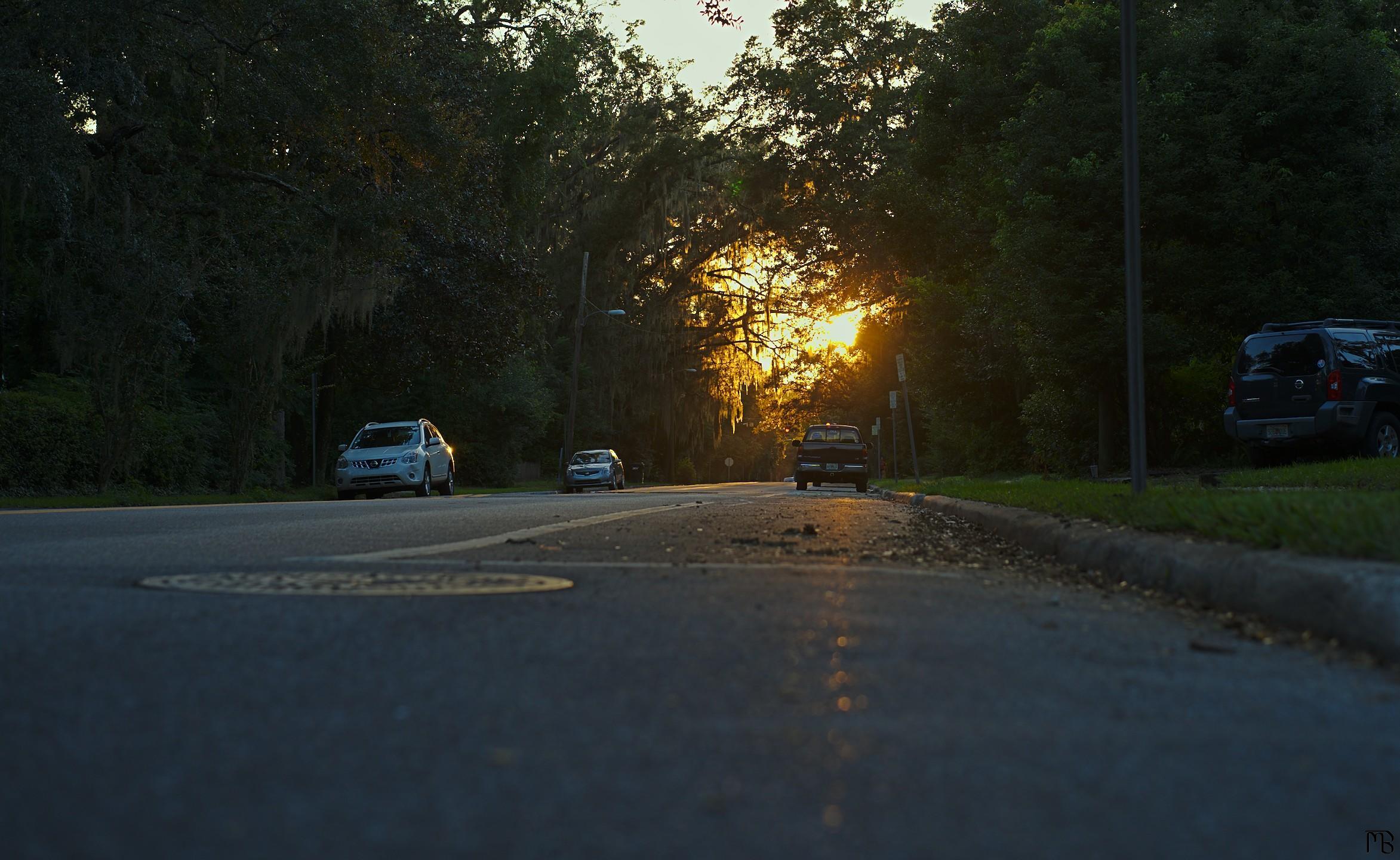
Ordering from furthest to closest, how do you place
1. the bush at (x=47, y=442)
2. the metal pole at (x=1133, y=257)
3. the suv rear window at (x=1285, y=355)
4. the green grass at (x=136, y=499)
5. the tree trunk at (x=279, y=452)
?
the tree trunk at (x=279, y=452)
the bush at (x=47, y=442)
the suv rear window at (x=1285, y=355)
the green grass at (x=136, y=499)
the metal pole at (x=1133, y=257)

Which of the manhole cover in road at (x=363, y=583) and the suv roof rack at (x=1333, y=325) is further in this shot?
the suv roof rack at (x=1333, y=325)

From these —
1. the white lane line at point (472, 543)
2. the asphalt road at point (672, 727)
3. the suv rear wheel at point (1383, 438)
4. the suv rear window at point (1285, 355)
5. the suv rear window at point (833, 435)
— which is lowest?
the asphalt road at point (672, 727)

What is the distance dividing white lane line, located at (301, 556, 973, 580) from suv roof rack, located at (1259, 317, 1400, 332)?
1393 cm

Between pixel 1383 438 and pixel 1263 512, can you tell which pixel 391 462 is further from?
pixel 1263 512

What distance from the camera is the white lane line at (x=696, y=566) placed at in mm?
6883

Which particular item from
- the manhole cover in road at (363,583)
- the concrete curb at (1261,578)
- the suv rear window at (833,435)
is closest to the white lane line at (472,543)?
the manhole cover in road at (363,583)

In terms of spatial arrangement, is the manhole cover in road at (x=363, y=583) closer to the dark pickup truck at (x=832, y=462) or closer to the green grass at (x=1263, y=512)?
the green grass at (x=1263, y=512)

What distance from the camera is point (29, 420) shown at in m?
21.4

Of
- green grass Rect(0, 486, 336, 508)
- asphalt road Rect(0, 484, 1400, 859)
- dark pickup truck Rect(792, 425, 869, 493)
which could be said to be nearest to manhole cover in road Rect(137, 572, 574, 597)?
asphalt road Rect(0, 484, 1400, 859)

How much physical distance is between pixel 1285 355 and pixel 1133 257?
9.97 metres

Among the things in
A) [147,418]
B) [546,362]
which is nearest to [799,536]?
[147,418]

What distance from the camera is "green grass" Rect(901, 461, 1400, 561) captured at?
5.47 metres

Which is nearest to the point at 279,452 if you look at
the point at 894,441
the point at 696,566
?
the point at 894,441

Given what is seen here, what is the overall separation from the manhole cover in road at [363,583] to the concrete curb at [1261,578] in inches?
111
